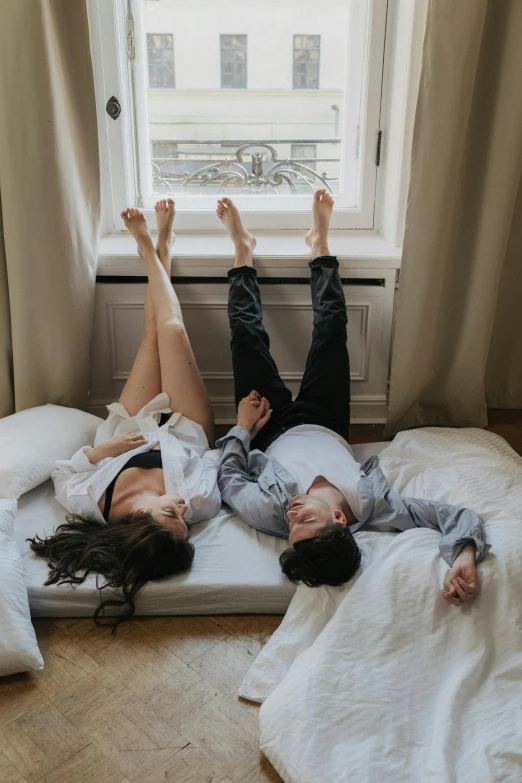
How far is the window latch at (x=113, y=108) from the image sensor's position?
2.29 meters

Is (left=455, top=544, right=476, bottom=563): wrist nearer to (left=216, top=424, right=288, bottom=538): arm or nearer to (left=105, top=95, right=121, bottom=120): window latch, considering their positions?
(left=216, top=424, right=288, bottom=538): arm

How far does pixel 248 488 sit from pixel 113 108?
1476 mm

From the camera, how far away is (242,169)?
2.51 meters

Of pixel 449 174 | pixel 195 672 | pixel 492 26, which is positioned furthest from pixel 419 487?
pixel 492 26

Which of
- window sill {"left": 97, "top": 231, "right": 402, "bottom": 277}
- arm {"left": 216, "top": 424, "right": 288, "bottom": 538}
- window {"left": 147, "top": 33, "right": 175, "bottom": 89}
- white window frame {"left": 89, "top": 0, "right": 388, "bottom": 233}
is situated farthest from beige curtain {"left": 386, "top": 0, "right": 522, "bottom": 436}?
window {"left": 147, "top": 33, "right": 175, "bottom": 89}

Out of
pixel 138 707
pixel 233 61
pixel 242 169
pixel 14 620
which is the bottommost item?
pixel 138 707

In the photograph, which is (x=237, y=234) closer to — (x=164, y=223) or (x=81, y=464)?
(x=164, y=223)

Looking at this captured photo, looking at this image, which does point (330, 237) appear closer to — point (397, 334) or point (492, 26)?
point (397, 334)

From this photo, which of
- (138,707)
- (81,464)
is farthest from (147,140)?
→ (138,707)

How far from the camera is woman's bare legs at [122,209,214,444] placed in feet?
6.72

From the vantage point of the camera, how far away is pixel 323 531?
1.48 meters

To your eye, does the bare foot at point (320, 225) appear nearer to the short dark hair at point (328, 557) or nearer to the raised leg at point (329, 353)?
the raised leg at point (329, 353)

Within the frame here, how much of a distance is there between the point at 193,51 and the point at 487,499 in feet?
6.12

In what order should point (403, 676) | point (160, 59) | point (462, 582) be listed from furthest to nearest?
point (160, 59), point (462, 582), point (403, 676)
